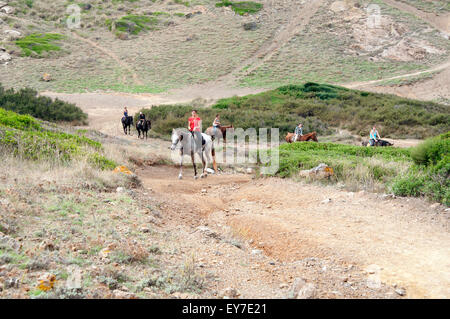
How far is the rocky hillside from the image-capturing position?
4922 centimetres

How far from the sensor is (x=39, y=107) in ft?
93.3

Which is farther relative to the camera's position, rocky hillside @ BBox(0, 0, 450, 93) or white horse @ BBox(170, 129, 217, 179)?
rocky hillside @ BBox(0, 0, 450, 93)

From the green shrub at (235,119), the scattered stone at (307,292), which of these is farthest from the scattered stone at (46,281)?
the green shrub at (235,119)

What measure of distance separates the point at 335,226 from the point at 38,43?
57978 millimetres

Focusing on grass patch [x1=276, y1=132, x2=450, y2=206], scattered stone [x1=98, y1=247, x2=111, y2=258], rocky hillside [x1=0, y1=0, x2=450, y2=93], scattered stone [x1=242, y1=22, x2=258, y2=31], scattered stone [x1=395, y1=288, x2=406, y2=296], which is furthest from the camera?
scattered stone [x1=242, y1=22, x2=258, y2=31]

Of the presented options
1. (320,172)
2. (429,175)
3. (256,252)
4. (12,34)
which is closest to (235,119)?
(320,172)

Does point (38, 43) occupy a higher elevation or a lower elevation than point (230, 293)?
higher

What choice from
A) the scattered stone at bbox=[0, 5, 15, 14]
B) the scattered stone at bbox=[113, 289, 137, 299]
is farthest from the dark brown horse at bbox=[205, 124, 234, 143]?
the scattered stone at bbox=[0, 5, 15, 14]

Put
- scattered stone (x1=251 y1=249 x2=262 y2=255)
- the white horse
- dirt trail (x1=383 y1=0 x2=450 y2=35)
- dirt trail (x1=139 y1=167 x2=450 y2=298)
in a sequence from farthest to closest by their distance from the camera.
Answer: dirt trail (x1=383 y1=0 x2=450 y2=35), the white horse, scattered stone (x1=251 y1=249 x2=262 y2=255), dirt trail (x1=139 y1=167 x2=450 y2=298)

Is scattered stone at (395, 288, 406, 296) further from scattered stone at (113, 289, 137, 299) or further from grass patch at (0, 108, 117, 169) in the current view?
grass patch at (0, 108, 117, 169)

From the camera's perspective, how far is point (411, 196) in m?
8.91

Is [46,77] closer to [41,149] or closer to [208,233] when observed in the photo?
[41,149]

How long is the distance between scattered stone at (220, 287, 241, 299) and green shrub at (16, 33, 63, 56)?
5550cm

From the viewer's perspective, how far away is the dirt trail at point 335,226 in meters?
5.48
